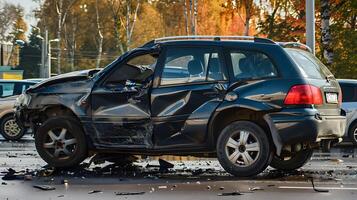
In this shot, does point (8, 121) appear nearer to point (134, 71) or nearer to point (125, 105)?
point (134, 71)

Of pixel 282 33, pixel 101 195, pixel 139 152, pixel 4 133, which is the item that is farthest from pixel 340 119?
pixel 282 33

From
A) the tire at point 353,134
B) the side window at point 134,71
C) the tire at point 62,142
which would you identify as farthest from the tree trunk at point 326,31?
the tire at point 62,142

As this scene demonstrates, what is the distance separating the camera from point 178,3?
2753 inches

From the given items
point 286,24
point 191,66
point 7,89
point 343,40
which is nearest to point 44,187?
point 191,66

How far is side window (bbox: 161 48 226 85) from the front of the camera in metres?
8.75

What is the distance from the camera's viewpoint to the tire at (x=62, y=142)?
30.3ft

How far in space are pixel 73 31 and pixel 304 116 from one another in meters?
66.3

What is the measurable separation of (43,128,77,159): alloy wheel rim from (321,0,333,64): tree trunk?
15.2m

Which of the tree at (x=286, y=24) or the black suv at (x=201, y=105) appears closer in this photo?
the black suv at (x=201, y=105)

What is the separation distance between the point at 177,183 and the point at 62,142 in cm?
198

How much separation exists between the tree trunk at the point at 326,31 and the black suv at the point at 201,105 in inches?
551

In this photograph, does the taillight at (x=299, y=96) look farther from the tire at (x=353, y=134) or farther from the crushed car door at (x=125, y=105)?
the tire at (x=353, y=134)

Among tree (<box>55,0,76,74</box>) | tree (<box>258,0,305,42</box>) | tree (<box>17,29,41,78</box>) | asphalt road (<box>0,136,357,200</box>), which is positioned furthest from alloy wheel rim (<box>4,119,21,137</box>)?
tree (<box>17,29,41,78</box>)

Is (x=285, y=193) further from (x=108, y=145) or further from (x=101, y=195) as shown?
(x=108, y=145)
